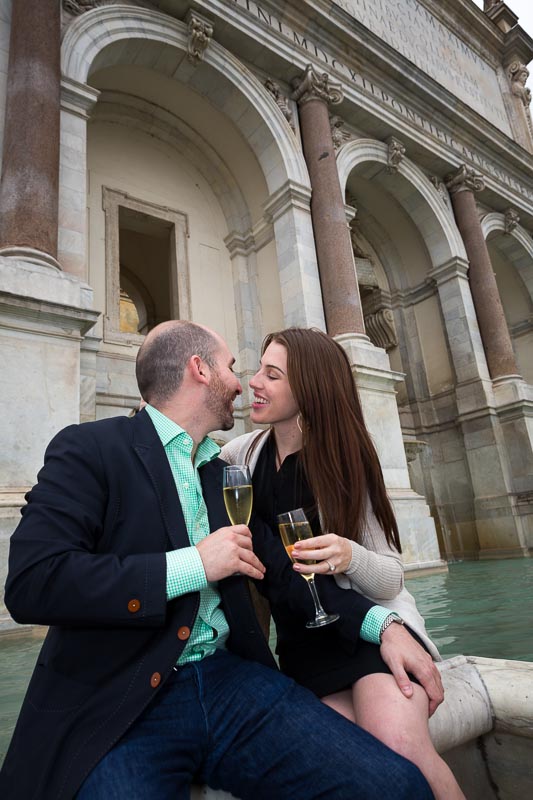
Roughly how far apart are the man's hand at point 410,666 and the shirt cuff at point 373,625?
0.04 meters

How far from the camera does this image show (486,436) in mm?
10164

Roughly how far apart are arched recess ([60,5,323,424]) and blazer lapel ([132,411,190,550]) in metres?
6.56

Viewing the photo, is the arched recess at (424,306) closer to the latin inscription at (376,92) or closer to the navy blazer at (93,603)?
the latin inscription at (376,92)

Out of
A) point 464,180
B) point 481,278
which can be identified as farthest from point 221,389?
point 464,180

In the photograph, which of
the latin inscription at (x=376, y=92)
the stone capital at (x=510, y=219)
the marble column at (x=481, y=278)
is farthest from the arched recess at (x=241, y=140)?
the stone capital at (x=510, y=219)

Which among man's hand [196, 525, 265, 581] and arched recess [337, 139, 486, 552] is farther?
arched recess [337, 139, 486, 552]

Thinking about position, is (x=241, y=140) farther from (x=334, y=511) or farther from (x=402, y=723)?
(x=402, y=723)

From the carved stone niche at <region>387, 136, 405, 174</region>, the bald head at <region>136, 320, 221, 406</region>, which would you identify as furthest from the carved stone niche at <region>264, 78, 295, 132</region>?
the bald head at <region>136, 320, 221, 406</region>

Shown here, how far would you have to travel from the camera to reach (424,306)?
1198 cm

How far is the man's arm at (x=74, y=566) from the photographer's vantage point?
1104 millimetres

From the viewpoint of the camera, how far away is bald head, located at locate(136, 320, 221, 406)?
5.52 feet

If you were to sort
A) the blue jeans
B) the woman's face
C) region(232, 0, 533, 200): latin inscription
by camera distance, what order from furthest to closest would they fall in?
region(232, 0, 533, 200): latin inscription < the woman's face < the blue jeans

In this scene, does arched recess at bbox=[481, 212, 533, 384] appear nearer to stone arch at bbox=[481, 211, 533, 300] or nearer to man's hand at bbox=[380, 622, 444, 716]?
stone arch at bbox=[481, 211, 533, 300]

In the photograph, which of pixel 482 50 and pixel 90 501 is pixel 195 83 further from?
pixel 482 50
